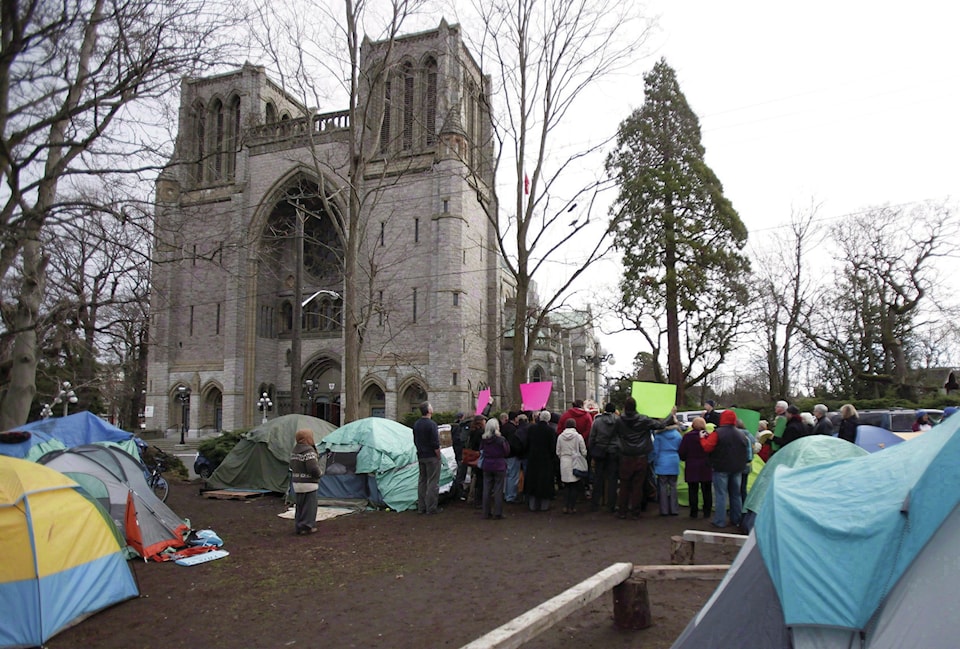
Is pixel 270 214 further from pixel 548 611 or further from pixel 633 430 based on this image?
pixel 548 611

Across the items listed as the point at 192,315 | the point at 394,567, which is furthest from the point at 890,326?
the point at 192,315

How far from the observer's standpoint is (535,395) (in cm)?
1305

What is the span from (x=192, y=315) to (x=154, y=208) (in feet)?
94.5

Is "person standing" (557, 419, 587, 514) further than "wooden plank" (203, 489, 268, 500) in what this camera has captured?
No

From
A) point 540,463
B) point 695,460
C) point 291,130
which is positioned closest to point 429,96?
point 291,130

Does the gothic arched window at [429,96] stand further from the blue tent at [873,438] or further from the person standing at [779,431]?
the blue tent at [873,438]

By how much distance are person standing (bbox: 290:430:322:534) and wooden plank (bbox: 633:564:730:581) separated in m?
5.41

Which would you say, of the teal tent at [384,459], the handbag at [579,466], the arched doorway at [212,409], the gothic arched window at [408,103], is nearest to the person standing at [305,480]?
the teal tent at [384,459]

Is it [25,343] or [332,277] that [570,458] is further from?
[332,277]

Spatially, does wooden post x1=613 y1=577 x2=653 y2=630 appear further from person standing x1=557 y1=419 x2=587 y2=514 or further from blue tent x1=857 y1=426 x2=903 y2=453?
blue tent x1=857 y1=426 x2=903 y2=453

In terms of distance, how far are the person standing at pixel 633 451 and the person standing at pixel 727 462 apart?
805 mm

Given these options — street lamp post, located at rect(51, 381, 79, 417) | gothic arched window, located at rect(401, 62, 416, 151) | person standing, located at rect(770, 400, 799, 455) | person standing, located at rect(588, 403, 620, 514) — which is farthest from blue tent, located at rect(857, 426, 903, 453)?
gothic arched window, located at rect(401, 62, 416, 151)

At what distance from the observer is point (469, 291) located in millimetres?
31812

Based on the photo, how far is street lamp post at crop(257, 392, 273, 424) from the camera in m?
32.4
